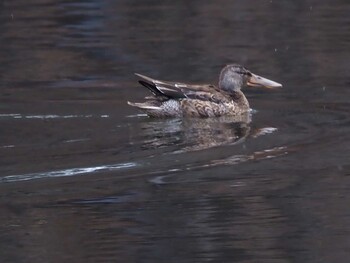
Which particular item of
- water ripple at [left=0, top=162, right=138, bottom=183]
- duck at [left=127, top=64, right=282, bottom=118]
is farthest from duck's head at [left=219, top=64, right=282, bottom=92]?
water ripple at [left=0, top=162, right=138, bottom=183]

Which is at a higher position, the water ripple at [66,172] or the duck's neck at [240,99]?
the water ripple at [66,172]

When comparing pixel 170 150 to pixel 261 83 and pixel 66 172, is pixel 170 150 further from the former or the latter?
pixel 261 83

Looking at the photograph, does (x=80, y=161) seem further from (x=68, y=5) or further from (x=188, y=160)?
(x=68, y=5)

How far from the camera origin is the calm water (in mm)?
7918

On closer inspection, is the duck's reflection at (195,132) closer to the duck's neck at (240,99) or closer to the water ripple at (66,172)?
the duck's neck at (240,99)

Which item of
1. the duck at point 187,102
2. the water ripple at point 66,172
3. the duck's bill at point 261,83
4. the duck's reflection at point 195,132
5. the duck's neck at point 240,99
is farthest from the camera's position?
the duck's bill at point 261,83

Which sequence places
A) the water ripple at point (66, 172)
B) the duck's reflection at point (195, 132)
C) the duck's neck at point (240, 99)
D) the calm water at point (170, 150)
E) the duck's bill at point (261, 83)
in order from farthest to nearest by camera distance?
the duck's bill at point (261, 83)
the duck's neck at point (240, 99)
the duck's reflection at point (195, 132)
the water ripple at point (66, 172)
the calm water at point (170, 150)

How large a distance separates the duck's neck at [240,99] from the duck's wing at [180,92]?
8 centimetres

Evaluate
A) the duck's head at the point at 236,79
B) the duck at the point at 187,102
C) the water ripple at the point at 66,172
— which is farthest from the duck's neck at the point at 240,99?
the water ripple at the point at 66,172

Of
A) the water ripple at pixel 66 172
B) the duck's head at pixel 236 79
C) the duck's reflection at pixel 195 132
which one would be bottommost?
the duck's reflection at pixel 195 132

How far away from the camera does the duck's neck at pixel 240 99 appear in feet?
41.0

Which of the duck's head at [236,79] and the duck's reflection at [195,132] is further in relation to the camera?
the duck's head at [236,79]

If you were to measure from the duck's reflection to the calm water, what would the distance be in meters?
0.02

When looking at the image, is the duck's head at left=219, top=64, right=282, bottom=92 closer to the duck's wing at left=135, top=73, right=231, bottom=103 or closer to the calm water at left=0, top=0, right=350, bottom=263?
the calm water at left=0, top=0, right=350, bottom=263
